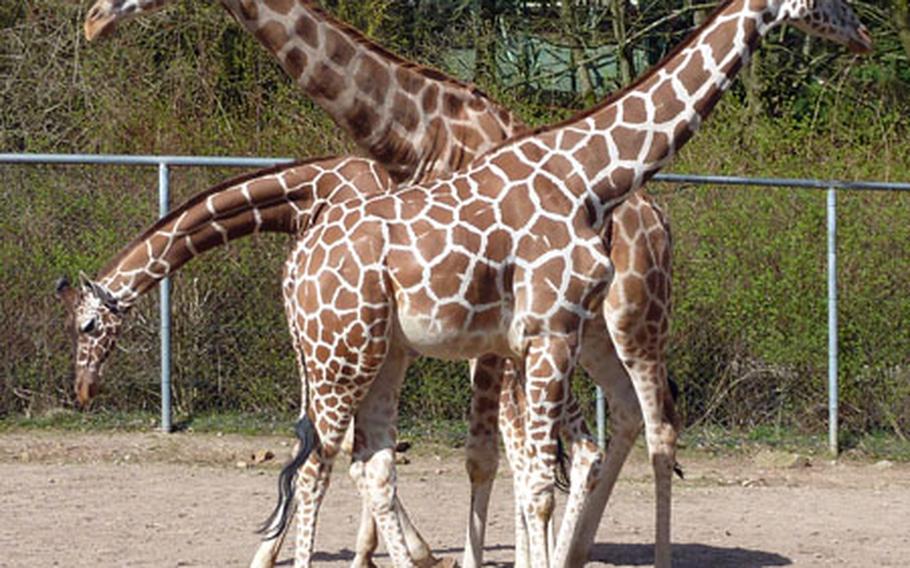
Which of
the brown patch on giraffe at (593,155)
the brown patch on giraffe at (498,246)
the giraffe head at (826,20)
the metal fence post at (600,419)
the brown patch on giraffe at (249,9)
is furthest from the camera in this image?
the metal fence post at (600,419)

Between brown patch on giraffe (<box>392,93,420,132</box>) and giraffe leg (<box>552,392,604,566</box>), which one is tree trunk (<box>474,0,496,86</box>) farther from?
giraffe leg (<box>552,392,604,566</box>)

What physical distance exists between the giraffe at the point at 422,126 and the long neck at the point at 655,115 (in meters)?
0.72

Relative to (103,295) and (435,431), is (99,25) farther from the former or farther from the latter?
(435,431)

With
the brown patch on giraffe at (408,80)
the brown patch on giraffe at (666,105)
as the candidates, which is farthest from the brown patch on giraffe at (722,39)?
the brown patch on giraffe at (408,80)

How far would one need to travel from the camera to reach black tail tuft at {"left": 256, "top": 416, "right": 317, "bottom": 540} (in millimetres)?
6238

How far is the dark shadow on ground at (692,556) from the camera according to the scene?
8.01m

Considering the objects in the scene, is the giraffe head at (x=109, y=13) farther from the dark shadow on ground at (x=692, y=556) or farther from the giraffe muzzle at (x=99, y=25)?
the dark shadow on ground at (x=692, y=556)

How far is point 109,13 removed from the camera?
22.2ft

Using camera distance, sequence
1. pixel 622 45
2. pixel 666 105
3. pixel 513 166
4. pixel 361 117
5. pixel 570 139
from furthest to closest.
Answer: pixel 622 45 → pixel 361 117 → pixel 666 105 → pixel 570 139 → pixel 513 166

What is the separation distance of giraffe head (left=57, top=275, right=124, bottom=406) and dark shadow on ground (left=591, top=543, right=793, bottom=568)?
2.44 meters

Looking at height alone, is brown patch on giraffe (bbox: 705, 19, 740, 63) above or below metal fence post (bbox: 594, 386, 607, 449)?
above

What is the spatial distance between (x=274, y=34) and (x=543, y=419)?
6.45 ft

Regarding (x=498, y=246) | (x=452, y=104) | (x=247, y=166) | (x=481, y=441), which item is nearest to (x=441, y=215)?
(x=498, y=246)

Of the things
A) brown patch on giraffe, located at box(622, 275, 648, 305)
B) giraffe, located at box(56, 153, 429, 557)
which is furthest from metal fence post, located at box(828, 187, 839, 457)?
giraffe, located at box(56, 153, 429, 557)
